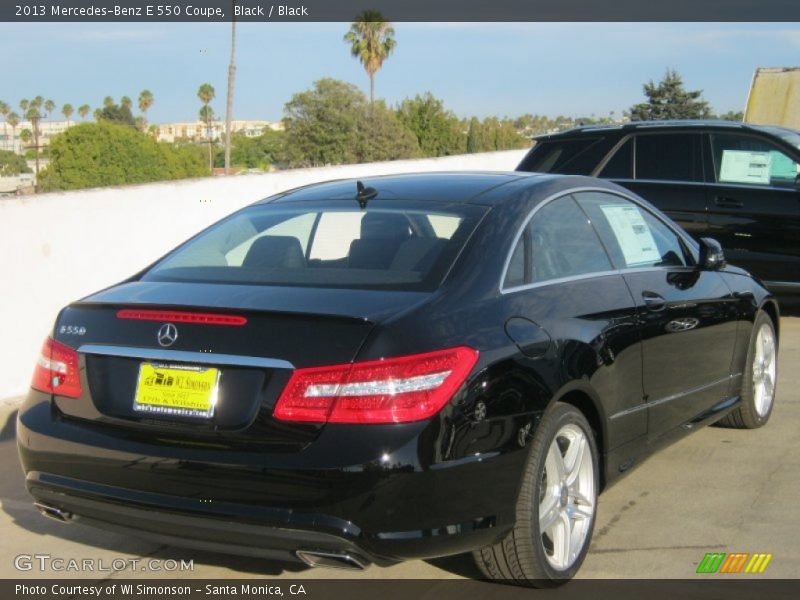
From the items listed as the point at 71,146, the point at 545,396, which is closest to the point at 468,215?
the point at 545,396

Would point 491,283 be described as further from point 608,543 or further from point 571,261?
point 608,543

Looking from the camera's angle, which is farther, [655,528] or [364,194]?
[655,528]

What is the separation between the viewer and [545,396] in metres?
3.84

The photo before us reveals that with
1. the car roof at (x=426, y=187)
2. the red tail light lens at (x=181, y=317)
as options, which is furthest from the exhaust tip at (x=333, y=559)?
the car roof at (x=426, y=187)

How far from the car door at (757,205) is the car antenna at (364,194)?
6097mm

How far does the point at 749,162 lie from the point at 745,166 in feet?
0.17

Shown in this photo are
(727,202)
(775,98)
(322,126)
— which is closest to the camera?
(727,202)

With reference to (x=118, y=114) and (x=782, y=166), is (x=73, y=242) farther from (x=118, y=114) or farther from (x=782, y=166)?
(x=118, y=114)

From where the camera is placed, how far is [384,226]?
4.34m

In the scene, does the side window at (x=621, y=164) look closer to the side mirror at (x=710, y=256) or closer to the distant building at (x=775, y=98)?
the side mirror at (x=710, y=256)

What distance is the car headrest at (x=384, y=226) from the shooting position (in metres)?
4.27

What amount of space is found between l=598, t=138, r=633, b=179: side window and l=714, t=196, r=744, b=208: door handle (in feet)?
2.78

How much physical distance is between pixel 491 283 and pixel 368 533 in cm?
103

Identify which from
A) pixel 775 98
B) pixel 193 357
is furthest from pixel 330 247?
pixel 775 98
